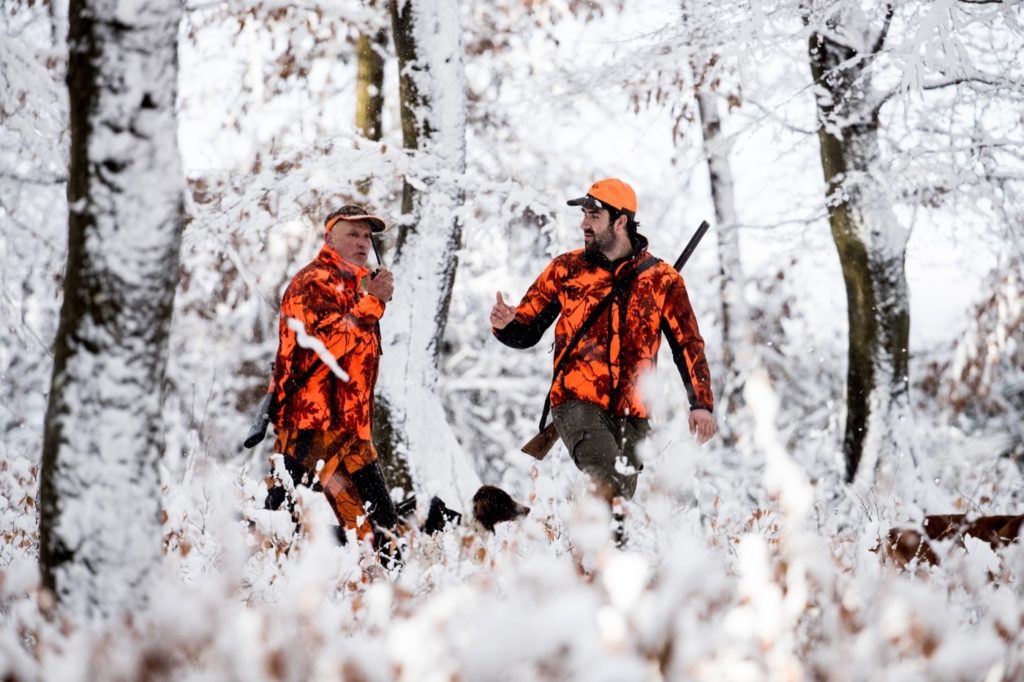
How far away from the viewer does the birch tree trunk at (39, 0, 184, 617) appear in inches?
105

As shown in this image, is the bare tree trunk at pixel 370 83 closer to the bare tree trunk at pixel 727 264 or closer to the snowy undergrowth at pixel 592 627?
the bare tree trunk at pixel 727 264

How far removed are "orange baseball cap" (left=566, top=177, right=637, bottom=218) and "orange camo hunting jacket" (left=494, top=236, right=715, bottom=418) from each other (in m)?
0.18

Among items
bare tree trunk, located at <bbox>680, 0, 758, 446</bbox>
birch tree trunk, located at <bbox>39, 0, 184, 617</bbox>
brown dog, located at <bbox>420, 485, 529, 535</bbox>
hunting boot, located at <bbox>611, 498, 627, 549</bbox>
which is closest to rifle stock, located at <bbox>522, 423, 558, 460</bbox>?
brown dog, located at <bbox>420, 485, 529, 535</bbox>

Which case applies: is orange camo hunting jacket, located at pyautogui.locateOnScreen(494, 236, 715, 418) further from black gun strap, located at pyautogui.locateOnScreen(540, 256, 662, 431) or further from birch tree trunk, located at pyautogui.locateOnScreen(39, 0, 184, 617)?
birch tree trunk, located at pyautogui.locateOnScreen(39, 0, 184, 617)

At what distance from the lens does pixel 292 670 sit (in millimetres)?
1900

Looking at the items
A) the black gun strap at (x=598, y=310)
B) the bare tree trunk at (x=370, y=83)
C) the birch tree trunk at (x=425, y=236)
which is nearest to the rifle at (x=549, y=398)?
the black gun strap at (x=598, y=310)

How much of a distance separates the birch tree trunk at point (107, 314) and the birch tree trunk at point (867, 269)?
585 cm

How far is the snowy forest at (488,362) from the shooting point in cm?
206

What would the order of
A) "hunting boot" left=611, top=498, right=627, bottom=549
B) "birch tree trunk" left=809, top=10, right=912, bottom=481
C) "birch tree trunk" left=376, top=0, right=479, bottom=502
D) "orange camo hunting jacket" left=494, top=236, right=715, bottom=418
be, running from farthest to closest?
"birch tree trunk" left=809, top=10, right=912, bottom=481, "birch tree trunk" left=376, top=0, right=479, bottom=502, "orange camo hunting jacket" left=494, top=236, right=715, bottom=418, "hunting boot" left=611, top=498, right=627, bottom=549

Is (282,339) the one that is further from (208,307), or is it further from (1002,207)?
(208,307)

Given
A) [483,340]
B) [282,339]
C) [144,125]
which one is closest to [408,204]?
[282,339]

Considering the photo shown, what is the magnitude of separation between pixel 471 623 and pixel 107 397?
1.24 meters

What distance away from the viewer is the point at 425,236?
6.59 m

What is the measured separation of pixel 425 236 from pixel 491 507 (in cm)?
251
